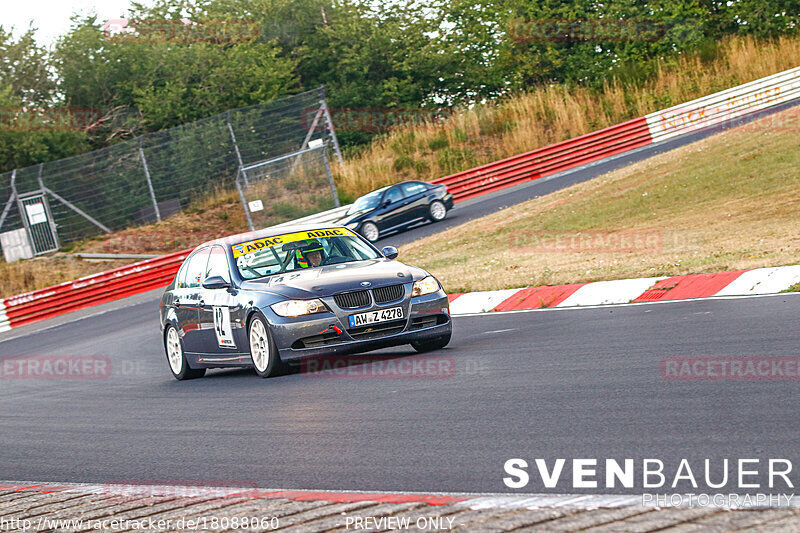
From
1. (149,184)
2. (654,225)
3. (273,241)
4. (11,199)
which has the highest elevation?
(11,199)

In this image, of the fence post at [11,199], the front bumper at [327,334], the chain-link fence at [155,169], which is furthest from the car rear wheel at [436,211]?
the front bumper at [327,334]

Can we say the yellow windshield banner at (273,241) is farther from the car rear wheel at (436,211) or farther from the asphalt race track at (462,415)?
the car rear wheel at (436,211)

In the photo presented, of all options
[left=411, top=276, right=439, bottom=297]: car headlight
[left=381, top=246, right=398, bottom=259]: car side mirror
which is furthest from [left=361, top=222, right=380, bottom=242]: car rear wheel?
[left=411, top=276, right=439, bottom=297]: car headlight

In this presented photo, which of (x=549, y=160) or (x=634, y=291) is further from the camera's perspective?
(x=549, y=160)

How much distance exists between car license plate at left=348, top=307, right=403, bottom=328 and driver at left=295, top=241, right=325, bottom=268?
119cm

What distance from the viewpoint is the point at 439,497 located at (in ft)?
14.2

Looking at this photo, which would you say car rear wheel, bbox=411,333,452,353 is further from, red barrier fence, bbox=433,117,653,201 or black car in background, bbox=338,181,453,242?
red barrier fence, bbox=433,117,653,201

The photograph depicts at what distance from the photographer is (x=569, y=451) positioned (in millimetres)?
5070

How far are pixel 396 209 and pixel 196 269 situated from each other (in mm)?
15847

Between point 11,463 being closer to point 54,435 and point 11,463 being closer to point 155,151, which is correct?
point 54,435

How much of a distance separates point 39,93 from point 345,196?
17694 millimetres

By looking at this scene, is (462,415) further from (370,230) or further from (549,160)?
(549,160)

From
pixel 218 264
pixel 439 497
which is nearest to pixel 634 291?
pixel 218 264

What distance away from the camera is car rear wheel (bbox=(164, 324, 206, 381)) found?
37.4 ft
